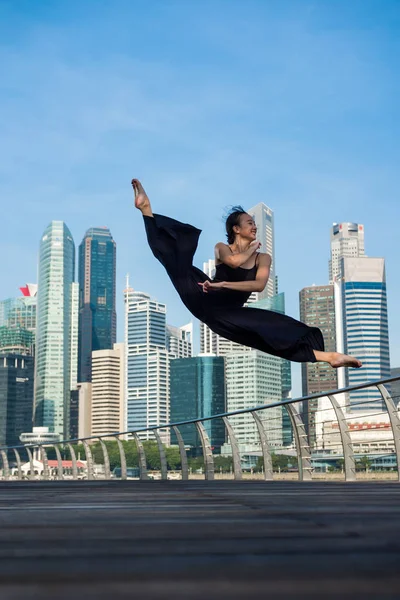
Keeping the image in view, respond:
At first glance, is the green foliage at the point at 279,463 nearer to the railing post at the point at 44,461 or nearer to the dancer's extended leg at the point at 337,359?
the dancer's extended leg at the point at 337,359

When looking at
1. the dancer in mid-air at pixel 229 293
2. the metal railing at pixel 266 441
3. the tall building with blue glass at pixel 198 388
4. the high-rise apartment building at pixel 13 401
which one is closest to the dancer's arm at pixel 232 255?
the dancer in mid-air at pixel 229 293

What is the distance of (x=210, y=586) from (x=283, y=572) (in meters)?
0.11

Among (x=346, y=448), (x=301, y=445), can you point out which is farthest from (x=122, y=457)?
(x=346, y=448)

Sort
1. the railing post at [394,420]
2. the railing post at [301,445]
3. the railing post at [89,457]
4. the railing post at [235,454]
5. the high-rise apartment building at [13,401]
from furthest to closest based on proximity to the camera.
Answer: the high-rise apartment building at [13,401], the railing post at [89,457], the railing post at [235,454], the railing post at [301,445], the railing post at [394,420]

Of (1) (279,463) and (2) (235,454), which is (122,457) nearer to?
(2) (235,454)

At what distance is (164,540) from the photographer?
1.14m

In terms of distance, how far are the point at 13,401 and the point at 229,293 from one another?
604 ft

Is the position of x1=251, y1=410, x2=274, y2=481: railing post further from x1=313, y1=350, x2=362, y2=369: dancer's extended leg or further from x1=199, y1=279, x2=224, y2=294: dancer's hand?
x1=199, y1=279, x2=224, y2=294: dancer's hand

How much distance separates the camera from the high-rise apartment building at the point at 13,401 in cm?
17838

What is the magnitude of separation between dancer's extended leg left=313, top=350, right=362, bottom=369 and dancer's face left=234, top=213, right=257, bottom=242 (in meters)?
0.83

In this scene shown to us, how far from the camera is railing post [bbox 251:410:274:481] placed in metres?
7.15

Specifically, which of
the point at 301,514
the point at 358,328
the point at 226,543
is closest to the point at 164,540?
the point at 226,543

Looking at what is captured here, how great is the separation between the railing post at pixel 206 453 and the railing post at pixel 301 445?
5.47ft

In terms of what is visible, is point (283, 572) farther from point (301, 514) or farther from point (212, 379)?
point (212, 379)
